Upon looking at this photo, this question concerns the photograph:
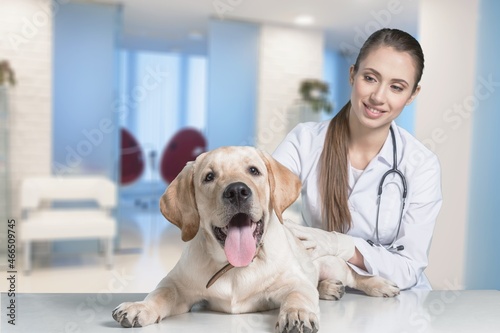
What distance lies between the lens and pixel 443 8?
169 inches

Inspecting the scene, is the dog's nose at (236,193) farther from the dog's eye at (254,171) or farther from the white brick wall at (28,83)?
the white brick wall at (28,83)

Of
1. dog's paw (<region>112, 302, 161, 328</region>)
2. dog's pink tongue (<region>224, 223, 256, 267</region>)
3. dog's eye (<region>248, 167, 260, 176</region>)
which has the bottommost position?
dog's paw (<region>112, 302, 161, 328</region>)

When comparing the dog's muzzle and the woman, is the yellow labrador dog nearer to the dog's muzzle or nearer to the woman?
the dog's muzzle

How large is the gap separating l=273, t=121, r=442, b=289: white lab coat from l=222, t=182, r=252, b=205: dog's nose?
1.79 ft

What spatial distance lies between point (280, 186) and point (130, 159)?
8.74 metres

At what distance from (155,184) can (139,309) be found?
9.80m

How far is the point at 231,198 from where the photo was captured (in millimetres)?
1097

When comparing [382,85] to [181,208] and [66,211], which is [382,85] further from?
[66,211]

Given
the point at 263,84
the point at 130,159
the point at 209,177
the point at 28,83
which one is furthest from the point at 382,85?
the point at 130,159

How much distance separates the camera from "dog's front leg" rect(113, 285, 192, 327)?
3.49ft

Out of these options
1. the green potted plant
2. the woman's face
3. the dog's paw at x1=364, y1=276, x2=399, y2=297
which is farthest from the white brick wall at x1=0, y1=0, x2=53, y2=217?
the dog's paw at x1=364, y1=276, x2=399, y2=297

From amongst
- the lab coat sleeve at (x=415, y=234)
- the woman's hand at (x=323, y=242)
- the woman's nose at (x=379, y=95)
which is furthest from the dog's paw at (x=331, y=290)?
the woman's nose at (x=379, y=95)

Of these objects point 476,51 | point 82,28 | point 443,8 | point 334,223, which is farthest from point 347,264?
point 82,28

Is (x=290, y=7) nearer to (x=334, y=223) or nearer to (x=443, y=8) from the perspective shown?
(x=443, y=8)
